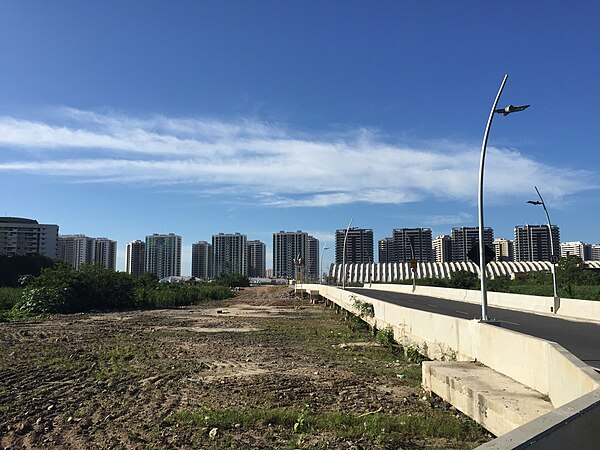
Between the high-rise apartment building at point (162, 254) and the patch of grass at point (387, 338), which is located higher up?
the high-rise apartment building at point (162, 254)

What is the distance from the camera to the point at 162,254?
600 ft

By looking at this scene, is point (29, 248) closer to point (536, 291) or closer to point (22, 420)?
point (536, 291)

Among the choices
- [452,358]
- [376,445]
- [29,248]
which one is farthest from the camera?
[29,248]

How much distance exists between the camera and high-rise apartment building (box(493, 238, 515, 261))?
396ft

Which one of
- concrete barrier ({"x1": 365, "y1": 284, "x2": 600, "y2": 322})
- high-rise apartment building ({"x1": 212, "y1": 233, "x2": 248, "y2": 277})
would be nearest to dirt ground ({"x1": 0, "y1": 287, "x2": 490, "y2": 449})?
concrete barrier ({"x1": 365, "y1": 284, "x2": 600, "y2": 322})

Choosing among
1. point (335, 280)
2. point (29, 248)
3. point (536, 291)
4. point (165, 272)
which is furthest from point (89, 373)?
point (165, 272)

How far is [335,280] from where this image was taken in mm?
117188

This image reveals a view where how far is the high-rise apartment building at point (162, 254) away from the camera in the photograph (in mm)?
181750

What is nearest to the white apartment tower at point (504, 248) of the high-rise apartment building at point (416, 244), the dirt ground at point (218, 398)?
the high-rise apartment building at point (416, 244)

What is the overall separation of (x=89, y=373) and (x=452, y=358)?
367 inches

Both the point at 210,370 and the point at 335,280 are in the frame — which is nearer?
the point at 210,370

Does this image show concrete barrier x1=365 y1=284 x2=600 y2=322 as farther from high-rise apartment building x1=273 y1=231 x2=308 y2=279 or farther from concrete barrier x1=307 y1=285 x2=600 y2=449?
high-rise apartment building x1=273 y1=231 x2=308 y2=279

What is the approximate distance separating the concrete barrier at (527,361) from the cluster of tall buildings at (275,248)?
77116mm

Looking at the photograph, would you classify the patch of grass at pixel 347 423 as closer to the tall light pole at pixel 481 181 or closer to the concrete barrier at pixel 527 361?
the concrete barrier at pixel 527 361
